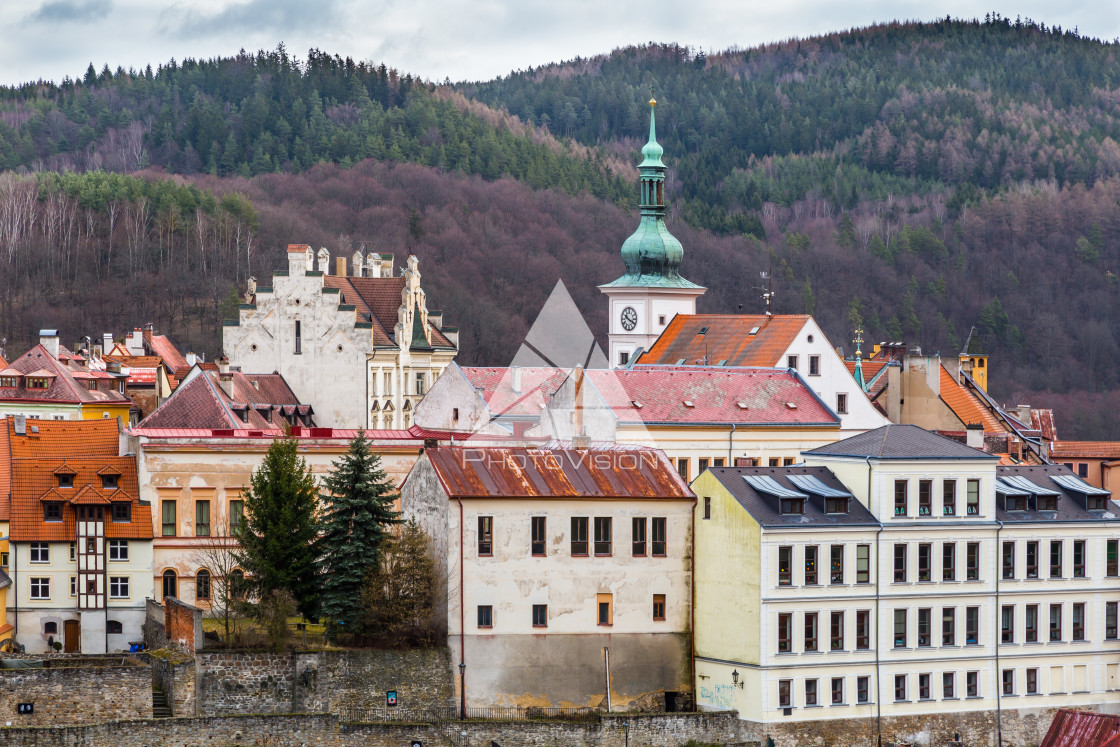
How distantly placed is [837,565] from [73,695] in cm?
2267

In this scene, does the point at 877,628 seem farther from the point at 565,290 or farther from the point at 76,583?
the point at 565,290

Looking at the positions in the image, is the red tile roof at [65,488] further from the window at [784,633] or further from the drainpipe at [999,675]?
the drainpipe at [999,675]

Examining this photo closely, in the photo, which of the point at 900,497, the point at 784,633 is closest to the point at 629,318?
the point at 900,497

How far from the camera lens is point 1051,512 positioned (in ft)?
218

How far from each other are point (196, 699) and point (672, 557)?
15134 mm

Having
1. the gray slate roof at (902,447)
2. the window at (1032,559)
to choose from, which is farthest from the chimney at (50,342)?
the window at (1032,559)

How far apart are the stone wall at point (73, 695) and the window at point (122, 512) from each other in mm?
9743

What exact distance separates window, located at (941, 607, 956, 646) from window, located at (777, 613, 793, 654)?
5.56 metres

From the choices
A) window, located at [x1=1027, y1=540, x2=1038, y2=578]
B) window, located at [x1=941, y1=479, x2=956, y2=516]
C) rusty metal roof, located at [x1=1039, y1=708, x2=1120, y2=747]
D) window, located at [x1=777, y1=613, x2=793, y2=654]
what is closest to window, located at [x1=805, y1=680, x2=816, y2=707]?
window, located at [x1=777, y1=613, x2=793, y2=654]

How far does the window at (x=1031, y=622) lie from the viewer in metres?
65.1

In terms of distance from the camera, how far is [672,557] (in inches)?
2509

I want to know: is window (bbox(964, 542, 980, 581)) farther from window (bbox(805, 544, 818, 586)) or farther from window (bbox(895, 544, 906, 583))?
window (bbox(805, 544, 818, 586))

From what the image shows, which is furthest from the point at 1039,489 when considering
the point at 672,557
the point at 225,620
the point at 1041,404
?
the point at 1041,404

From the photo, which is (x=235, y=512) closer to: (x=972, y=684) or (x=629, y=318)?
(x=972, y=684)
